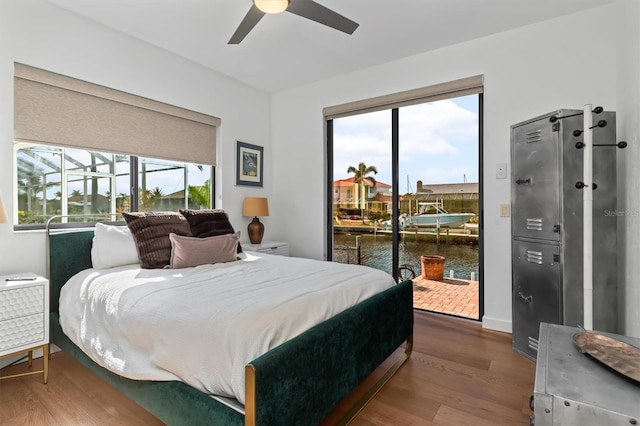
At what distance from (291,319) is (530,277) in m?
1.98

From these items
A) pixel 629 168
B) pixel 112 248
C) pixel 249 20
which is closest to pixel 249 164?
pixel 112 248

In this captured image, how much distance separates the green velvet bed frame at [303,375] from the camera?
1200 millimetres

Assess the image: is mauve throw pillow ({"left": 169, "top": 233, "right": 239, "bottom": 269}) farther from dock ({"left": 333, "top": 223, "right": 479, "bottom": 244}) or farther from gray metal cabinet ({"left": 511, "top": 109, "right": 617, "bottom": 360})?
gray metal cabinet ({"left": 511, "top": 109, "right": 617, "bottom": 360})

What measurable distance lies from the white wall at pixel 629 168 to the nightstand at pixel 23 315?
12.1ft

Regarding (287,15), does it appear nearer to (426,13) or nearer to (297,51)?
(297,51)

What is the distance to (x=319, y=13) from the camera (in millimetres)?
2104

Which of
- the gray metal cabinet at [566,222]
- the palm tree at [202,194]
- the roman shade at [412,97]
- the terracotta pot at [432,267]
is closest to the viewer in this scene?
the gray metal cabinet at [566,222]

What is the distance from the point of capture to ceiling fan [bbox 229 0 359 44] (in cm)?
197

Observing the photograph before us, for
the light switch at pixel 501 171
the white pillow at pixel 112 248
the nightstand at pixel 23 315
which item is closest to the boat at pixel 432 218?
the light switch at pixel 501 171

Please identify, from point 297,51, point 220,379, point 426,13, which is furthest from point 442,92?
point 220,379

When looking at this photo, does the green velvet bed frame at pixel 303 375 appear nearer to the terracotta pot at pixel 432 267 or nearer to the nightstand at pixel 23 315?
the nightstand at pixel 23 315

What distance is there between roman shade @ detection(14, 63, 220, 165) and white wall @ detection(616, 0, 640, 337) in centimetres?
364

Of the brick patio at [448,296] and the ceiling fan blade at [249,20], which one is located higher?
the ceiling fan blade at [249,20]

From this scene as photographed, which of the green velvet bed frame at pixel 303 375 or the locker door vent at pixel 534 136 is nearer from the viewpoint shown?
the green velvet bed frame at pixel 303 375
